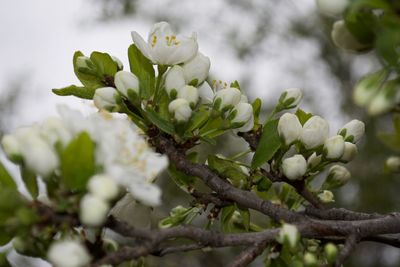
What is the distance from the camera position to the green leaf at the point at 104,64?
3.40 ft

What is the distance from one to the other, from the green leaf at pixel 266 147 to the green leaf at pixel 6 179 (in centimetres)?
41

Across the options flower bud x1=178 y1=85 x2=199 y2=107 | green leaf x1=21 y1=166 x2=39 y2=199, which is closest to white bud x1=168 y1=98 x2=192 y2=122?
flower bud x1=178 y1=85 x2=199 y2=107

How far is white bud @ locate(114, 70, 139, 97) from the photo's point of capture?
96 cm

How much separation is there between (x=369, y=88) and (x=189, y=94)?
1.05ft

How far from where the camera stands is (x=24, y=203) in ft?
2.28

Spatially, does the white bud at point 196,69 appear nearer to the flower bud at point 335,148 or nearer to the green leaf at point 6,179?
the flower bud at point 335,148

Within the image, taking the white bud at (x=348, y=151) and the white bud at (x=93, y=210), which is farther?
the white bud at (x=348, y=151)

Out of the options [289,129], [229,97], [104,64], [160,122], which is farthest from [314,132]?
[104,64]

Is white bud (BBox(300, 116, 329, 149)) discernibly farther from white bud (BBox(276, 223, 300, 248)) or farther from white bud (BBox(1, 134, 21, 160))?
white bud (BBox(1, 134, 21, 160))

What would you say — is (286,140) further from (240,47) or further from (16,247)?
(240,47)

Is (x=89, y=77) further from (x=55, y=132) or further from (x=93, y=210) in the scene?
(x=93, y=210)

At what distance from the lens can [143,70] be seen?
1044 mm

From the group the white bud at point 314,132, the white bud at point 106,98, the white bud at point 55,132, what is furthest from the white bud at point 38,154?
the white bud at point 314,132

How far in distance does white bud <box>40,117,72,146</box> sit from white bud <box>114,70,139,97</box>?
0.74 feet
